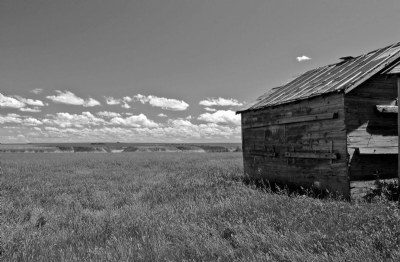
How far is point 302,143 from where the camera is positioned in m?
9.55

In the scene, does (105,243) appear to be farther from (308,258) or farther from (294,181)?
(294,181)

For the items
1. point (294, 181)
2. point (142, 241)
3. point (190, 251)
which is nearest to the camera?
point (190, 251)

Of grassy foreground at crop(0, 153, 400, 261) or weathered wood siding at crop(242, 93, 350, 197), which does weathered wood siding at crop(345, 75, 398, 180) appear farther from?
grassy foreground at crop(0, 153, 400, 261)

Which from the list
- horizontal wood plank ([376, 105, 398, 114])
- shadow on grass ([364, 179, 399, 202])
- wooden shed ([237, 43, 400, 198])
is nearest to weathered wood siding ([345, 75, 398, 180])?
wooden shed ([237, 43, 400, 198])

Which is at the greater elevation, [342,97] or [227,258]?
[342,97]

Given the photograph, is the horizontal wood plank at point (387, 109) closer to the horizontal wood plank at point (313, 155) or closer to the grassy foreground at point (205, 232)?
the horizontal wood plank at point (313, 155)

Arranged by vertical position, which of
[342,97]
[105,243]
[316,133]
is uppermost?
[342,97]

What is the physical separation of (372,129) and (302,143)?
199 cm

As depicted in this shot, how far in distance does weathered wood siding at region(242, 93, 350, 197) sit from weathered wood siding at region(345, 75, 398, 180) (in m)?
0.29

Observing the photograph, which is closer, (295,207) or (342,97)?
(295,207)

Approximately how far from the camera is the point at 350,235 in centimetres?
445

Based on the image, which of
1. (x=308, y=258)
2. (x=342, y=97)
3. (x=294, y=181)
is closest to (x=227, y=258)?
(x=308, y=258)

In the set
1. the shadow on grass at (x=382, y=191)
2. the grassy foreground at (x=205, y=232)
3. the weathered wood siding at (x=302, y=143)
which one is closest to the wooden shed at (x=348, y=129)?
the weathered wood siding at (x=302, y=143)

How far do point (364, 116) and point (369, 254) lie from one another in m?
5.24
